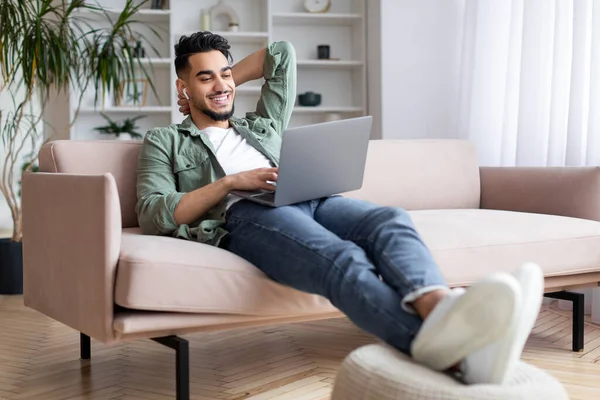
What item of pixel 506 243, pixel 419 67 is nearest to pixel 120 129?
pixel 419 67

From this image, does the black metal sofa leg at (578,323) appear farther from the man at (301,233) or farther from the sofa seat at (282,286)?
the man at (301,233)

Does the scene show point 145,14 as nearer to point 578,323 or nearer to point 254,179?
point 254,179

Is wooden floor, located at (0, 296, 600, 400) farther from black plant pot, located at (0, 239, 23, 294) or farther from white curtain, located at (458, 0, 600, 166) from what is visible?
white curtain, located at (458, 0, 600, 166)

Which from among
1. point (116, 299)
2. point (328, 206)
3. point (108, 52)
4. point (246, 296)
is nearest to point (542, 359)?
point (328, 206)

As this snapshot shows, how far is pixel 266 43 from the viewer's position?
17.1 feet

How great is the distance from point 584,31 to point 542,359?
5.16 feet

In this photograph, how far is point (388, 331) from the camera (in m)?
1.55

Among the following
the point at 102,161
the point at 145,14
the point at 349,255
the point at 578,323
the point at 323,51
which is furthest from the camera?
the point at 323,51

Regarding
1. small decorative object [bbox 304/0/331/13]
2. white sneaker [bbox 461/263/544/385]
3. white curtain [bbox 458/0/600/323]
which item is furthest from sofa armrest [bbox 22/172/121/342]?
small decorative object [bbox 304/0/331/13]

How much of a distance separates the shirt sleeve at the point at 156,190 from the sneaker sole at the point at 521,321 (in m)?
1.10

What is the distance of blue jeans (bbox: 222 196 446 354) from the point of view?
5.14 ft

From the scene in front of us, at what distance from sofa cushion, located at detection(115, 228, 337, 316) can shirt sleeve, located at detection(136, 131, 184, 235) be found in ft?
0.47

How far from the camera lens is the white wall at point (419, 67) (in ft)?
14.3

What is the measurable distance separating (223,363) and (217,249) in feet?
2.06
